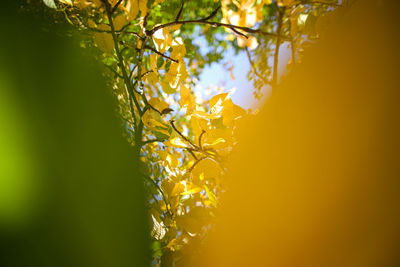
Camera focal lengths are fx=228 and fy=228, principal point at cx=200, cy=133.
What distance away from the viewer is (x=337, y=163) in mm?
316

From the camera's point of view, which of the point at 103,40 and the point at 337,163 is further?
the point at 103,40

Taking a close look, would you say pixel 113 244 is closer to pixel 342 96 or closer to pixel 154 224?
pixel 154 224

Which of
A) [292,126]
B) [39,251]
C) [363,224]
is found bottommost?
[39,251]

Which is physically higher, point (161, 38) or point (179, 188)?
point (161, 38)

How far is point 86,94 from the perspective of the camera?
1.00ft

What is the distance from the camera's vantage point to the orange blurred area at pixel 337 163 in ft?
1.01

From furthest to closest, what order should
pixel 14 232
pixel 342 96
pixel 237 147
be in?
pixel 237 147 < pixel 342 96 < pixel 14 232

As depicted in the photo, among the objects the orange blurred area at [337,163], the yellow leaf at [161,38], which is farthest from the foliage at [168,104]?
the orange blurred area at [337,163]

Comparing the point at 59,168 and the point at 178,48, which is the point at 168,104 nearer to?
the point at 178,48

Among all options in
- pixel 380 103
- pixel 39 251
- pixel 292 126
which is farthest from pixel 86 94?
pixel 380 103

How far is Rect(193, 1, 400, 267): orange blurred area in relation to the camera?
1.01ft

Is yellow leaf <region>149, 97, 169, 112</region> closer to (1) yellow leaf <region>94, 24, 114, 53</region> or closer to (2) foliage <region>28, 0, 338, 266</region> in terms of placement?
(2) foliage <region>28, 0, 338, 266</region>

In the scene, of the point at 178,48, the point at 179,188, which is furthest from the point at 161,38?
the point at 179,188

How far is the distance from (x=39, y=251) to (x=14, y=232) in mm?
30
